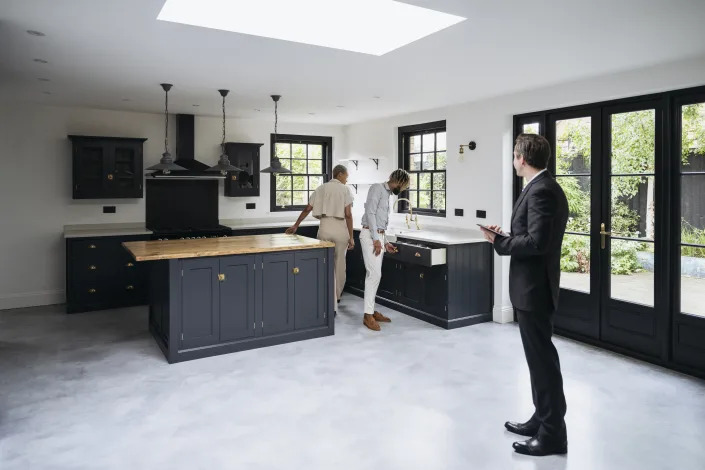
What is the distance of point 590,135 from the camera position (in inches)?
196

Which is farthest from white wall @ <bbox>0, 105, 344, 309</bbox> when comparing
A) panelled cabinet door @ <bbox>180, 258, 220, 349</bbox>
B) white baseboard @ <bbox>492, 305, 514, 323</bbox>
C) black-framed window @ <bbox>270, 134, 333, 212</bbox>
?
white baseboard @ <bbox>492, 305, 514, 323</bbox>

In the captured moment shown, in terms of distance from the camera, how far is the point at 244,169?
7.48m

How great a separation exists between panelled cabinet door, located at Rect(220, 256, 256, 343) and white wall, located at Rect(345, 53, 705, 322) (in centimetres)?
266

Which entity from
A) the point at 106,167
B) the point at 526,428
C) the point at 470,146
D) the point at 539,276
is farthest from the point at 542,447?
the point at 106,167

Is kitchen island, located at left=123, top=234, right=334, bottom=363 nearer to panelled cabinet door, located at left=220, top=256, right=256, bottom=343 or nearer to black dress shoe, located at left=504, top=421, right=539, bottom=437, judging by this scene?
panelled cabinet door, located at left=220, top=256, right=256, bottom=343

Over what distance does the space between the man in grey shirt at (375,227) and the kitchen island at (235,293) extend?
1.63 feet

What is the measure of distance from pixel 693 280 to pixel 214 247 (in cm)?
391

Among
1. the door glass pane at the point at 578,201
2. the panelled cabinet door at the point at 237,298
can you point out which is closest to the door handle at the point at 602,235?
the door glass pane at the point at 578,201

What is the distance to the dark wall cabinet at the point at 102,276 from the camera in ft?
20.0

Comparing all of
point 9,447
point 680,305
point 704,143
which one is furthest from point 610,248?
point 9,447

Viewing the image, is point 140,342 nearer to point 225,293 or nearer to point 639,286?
point 225,293

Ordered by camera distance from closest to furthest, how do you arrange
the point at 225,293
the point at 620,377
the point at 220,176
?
the point at 620,377, the point at 225,293, the point at 220,176

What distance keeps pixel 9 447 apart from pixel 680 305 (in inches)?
188

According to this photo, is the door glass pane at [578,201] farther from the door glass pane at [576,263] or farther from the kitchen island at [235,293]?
the kitchen island at [235,293]
